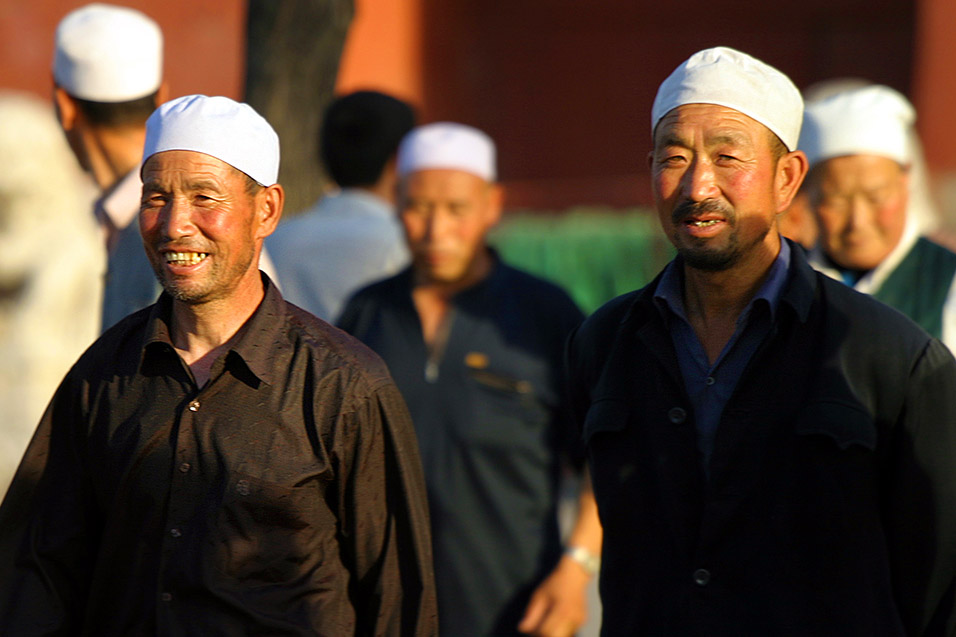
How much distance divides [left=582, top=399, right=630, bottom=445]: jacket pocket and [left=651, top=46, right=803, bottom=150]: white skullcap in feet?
2.08

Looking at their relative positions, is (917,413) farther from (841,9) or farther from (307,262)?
(841,9)

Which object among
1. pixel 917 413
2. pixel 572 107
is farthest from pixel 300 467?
pixel 572 107

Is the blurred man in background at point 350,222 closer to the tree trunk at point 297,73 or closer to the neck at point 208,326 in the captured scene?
the neck at point 208,326

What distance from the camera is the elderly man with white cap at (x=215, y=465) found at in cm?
279

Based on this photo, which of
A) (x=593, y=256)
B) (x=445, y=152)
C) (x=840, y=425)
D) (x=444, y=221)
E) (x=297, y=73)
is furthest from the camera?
(x=593, y=256)

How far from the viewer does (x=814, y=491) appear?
2.70m

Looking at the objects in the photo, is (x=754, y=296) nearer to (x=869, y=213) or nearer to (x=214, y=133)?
(x=214, y=133)

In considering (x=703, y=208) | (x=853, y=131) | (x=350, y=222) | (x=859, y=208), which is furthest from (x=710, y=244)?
(x=350, y=222)

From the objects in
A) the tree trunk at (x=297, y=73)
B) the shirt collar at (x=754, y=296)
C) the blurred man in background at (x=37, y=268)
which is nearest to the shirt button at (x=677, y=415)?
the shirt collar at (x=754, y=296)

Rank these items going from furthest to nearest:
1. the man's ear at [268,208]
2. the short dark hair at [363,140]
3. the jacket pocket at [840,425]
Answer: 1. the short dark hair at [363,140]
2. the man's ear at [268,208]
3. the jacket pocket at [840,425]

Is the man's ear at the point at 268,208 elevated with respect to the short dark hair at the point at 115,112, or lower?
lower

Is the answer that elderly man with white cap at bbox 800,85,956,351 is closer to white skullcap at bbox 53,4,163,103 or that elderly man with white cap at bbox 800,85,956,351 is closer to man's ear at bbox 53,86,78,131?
white skullcap at bbox 53,4,163,103

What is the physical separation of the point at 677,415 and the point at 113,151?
2073 mm

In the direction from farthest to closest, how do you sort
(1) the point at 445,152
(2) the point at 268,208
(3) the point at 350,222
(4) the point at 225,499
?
(3) the point at 350,222 < (1) the point at 445,152 < (2) the point at 268,208 < (4) the point at 225,499
